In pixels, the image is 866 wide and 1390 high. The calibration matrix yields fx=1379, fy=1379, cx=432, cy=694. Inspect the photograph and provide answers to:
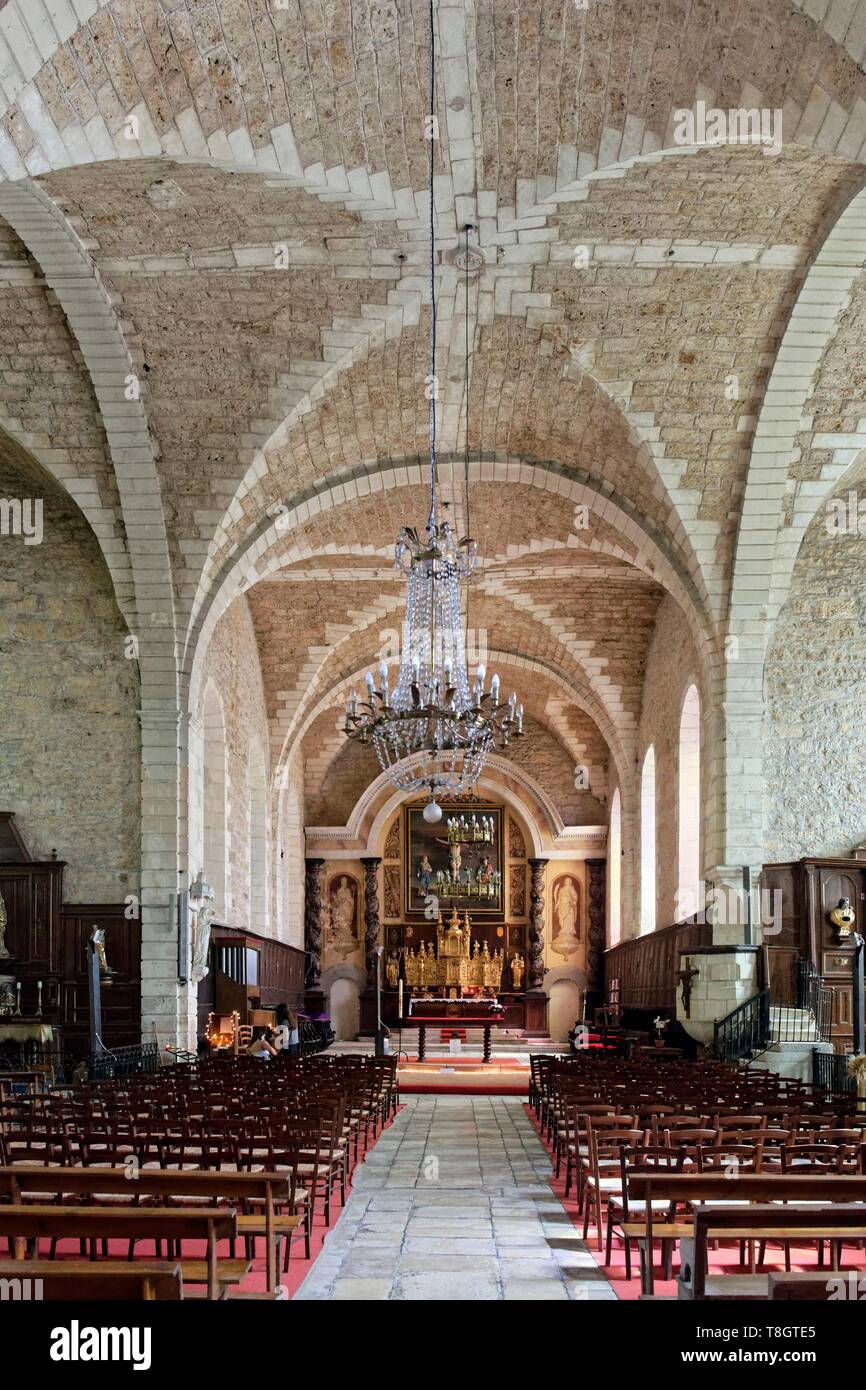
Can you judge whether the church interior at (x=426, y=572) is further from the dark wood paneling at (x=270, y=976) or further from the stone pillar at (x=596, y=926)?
the stone pillar at (x=596, y=926)

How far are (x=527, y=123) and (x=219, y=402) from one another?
519 cm

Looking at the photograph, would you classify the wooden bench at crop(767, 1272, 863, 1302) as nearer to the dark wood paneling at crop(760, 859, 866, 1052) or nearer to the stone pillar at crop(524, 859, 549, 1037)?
the dark wood paneling at crop(760, 859, 866, 1052)

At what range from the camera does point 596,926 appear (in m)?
31.9

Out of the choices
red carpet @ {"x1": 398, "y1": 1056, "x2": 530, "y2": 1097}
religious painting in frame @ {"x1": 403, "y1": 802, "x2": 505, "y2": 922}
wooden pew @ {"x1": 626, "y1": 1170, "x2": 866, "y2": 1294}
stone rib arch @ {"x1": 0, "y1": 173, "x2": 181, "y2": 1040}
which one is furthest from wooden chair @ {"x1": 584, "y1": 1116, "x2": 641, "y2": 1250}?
religious painting in frame @ {"x1": 403, "y1": 802, "x2": 505, "y2": 922}

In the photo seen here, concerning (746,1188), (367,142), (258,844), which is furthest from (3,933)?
(746,1188)

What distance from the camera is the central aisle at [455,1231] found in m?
5.84

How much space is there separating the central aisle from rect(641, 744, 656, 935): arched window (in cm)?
1270

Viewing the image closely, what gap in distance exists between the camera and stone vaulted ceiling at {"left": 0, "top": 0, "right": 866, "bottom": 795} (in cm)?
976

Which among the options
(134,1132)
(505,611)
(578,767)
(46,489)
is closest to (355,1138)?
(134,1132)

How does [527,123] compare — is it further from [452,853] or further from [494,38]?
[452,853]

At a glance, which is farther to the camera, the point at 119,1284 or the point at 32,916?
the point at 32,916

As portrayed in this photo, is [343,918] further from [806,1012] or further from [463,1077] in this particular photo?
[806,1012]

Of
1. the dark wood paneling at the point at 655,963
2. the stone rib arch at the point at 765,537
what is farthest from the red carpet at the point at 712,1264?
the dark wood paneling at the point at 655,963

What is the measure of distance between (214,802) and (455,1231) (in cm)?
1422
